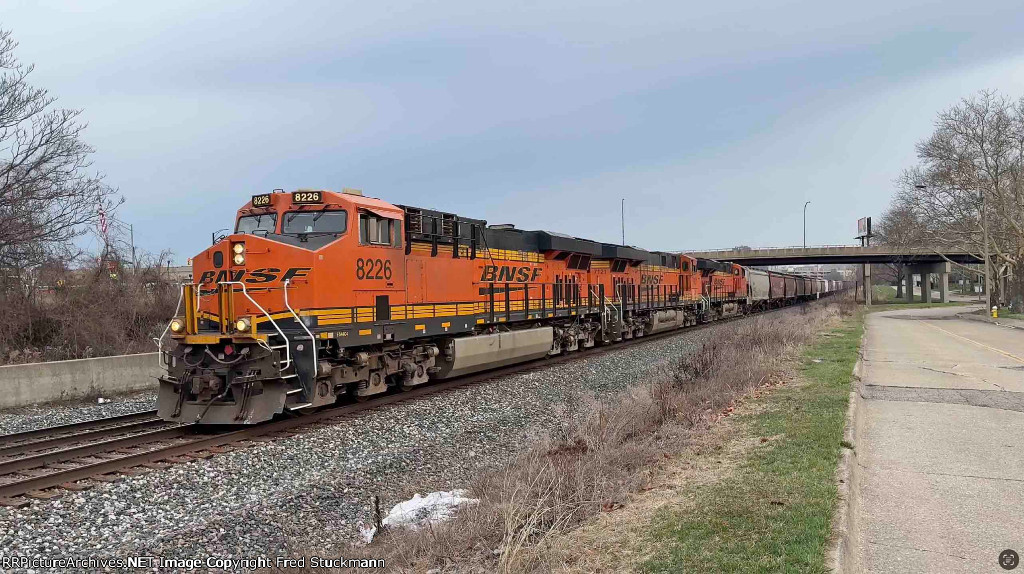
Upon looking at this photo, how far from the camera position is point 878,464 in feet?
23.0

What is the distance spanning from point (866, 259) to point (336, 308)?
68702mm

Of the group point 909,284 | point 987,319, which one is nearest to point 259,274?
point 987,319

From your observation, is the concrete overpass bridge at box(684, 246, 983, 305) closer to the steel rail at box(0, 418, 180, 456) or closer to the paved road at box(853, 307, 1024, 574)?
the paved road at box(853, 307, 1024, 574)

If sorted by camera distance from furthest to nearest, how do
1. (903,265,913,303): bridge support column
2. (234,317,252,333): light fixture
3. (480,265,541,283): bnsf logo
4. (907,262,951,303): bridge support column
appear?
(903,265,913,303): bridge support column, (907,262,951,303): bridge support column, (480,265,541,283): bnsf logo, (234,317,252,333): light fixture

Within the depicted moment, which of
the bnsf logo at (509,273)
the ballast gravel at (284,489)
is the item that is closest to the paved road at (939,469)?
the ballast gravel at (284,489)

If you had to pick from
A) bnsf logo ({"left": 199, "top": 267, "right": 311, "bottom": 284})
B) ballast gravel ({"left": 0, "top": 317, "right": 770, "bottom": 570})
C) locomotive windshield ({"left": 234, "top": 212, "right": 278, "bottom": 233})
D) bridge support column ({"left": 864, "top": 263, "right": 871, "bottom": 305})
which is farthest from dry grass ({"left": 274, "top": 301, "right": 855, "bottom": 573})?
bridge support column ({"left": 864, "top": 263, "right": 871, "bottom": 305})

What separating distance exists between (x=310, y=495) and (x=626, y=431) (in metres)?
4.08

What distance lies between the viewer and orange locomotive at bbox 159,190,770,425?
9.34 meters

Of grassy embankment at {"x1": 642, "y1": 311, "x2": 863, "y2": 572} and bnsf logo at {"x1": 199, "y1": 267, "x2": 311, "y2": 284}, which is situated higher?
bnsf logo at {"x1": 199, "y1": 267, "x2": 311, "y2": 284}

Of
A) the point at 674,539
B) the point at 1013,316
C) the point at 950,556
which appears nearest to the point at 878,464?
the point at 950,556

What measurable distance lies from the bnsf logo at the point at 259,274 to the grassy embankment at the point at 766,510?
261 inches

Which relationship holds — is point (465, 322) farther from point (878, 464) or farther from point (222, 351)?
point (878, 464)

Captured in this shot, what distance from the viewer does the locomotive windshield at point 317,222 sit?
1055cm

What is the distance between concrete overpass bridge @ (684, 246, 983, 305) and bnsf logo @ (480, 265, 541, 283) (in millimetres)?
53403
